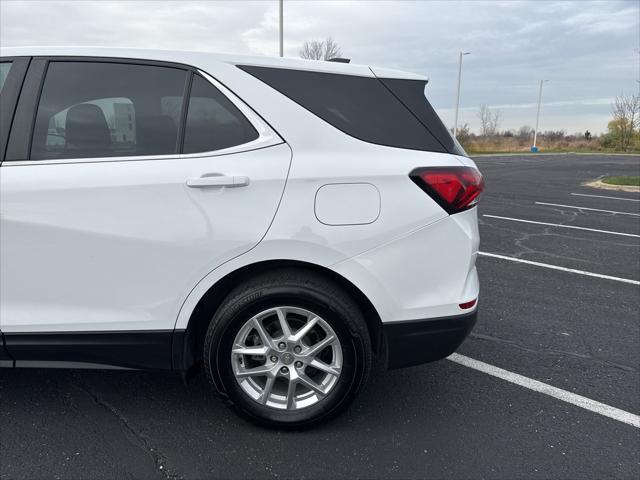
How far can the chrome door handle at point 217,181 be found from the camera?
2230 millimetres

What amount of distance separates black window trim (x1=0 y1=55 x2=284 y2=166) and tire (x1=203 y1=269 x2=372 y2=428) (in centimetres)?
64

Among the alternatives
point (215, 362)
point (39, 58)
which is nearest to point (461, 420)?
point (215, 362)

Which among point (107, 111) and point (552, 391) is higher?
point (107, 111)

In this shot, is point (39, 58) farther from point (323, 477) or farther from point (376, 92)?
point (323, 477)

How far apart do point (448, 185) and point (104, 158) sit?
163 cm

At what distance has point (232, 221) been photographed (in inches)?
88.3

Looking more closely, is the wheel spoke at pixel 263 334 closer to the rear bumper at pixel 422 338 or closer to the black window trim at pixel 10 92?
the rear bumper at pixel 422 338

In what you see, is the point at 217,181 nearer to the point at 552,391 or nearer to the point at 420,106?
the point at 420,106

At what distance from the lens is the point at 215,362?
Answer: 238 centimetres

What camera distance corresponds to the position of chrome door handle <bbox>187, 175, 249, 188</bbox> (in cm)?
223

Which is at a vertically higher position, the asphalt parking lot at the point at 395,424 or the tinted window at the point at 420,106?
the tinted window at the point at 420,106

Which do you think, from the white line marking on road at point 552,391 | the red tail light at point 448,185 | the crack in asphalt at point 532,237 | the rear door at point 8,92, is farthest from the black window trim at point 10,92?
the crack in asphalt at point 532,237

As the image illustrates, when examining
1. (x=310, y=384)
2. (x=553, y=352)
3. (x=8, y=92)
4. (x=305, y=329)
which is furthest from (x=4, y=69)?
(x=553, y=352)

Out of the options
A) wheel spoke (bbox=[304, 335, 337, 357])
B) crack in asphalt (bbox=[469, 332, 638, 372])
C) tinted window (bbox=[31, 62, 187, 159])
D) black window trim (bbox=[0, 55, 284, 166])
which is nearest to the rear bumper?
wheel spoke (bbox=[304, 335, 337, 357])
